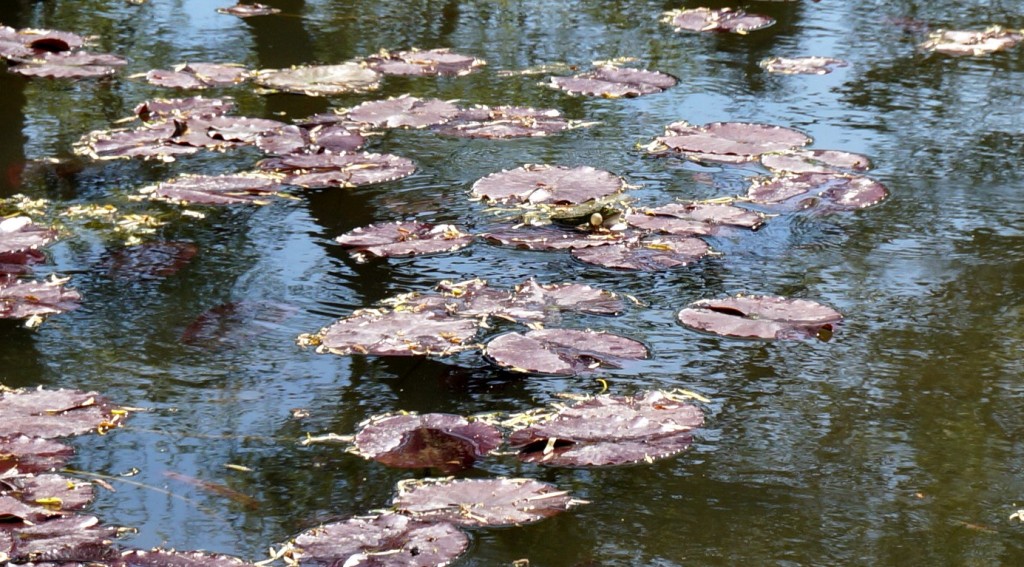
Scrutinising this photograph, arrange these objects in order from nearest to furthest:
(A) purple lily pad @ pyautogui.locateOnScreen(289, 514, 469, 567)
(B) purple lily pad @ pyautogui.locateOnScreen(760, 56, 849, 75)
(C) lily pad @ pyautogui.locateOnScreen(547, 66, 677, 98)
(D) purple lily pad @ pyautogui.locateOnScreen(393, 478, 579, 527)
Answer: (A) purple lily pad @ pyautogui.locateOnScreen(289, 514, 469, 567) < (D) purple lily pad @ pyautogui.locateOnScreen(393, 478, 579, 527) < (C) lily pad @ pyautogui.locateOnScreen(547, 66, 677, 98) < (B) purple lily pad @ pyautogui.locateOnScreen(760, 56, 849, 75)

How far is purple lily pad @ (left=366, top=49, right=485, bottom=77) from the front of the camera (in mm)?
5699

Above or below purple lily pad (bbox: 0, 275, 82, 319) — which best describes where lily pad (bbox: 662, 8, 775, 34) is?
above

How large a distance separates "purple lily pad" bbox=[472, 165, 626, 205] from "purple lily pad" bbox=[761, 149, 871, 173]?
0.53 metres

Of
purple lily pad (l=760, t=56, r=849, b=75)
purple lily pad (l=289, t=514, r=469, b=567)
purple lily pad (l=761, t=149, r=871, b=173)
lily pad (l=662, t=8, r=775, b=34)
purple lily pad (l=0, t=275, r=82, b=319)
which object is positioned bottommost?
purple lily pad (l=0, t=275, r=82, b=319)

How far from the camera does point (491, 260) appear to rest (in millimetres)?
3629

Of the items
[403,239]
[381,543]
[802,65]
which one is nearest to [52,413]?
[381,543]

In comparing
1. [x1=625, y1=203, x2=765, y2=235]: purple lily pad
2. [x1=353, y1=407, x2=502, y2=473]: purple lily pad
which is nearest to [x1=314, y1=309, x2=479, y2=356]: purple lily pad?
[x1=353, y1=407, x2=502, y2=473]: purple lily pad

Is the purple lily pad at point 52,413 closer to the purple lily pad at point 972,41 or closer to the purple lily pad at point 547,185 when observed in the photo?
the purple lily pad at point 547,185

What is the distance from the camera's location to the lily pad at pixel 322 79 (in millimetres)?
5453

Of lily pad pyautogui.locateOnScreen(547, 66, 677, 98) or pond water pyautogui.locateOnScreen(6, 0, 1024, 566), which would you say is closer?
pond water pyautogui.locateOnScreen(6, 0, 1024, 566)

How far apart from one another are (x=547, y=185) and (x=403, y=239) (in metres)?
0.61

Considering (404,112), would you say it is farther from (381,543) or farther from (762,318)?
(381,543)

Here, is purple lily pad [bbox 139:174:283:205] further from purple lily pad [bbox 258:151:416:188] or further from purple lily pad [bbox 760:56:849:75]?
purple lily pad [bbox 760:56:849:75]

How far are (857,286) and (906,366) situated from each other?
49 centimetres
